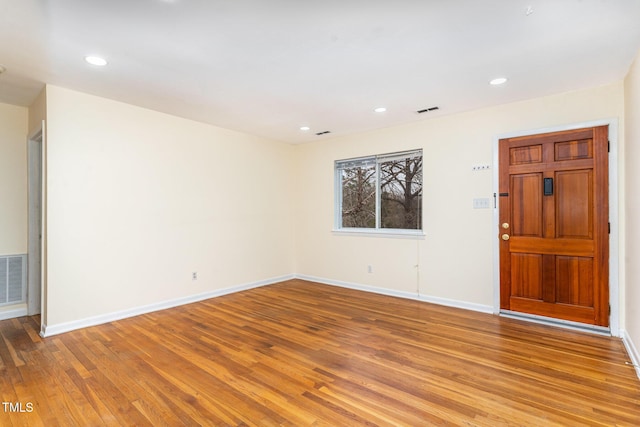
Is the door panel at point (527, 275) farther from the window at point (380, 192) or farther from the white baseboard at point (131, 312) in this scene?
the white baseboard at point (131, 312)

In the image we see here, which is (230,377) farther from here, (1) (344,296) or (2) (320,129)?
(2) (320,129)

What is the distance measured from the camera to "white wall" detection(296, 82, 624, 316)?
3.45m

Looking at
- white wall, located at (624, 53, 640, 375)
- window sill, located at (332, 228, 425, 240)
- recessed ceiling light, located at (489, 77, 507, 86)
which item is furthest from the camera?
window sill, located at (332, 228, 425, 240)

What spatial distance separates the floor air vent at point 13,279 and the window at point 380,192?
14.1 ft

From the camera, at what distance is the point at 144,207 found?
3.95 metres

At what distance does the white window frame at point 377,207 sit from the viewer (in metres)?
4.58

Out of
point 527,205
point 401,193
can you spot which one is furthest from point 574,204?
point 401,193

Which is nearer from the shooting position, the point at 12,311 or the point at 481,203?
the point at 12,311

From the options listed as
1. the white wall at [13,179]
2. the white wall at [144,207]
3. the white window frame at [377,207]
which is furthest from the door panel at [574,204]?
the white wall at [13,179]

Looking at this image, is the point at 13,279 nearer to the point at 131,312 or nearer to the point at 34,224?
the point at 34,224

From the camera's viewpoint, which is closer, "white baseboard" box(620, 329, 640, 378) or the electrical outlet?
"white baseboard" box(620, 329, 640, 378)

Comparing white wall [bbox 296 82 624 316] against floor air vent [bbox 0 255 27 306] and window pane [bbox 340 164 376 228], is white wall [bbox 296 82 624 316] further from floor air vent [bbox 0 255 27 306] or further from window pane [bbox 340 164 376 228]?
floor air vent [bbox 0 255 27 306]

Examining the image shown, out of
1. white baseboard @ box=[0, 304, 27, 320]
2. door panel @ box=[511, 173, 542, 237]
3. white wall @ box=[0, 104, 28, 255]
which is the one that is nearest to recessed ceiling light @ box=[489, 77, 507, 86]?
door panel @ box=[511, 173, 542, 237]

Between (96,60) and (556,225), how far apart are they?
15.5ft
